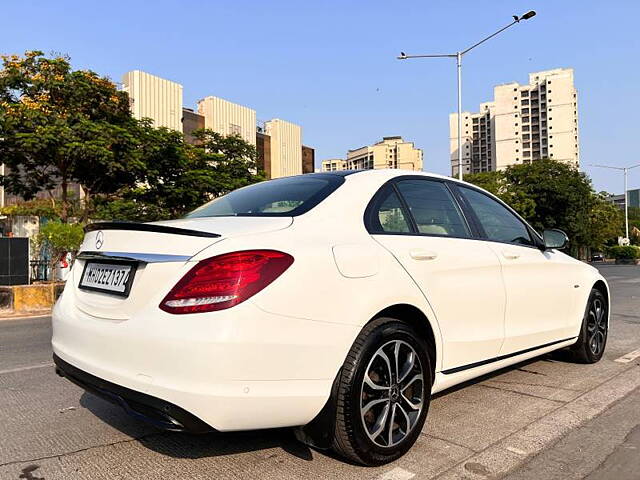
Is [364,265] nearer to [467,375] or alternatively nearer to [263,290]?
[263,290]

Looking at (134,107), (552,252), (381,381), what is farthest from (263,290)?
(134,107)

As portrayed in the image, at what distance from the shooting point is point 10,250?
37.2ft

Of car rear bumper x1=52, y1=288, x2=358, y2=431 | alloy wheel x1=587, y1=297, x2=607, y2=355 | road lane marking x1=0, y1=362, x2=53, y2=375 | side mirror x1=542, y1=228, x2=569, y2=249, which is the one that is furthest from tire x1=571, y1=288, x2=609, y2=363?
road lane marking x1=0, y1=362, x2=53, y2=375

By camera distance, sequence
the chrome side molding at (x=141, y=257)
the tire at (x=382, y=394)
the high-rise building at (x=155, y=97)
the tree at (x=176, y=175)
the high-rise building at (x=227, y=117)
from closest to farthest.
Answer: the chrome side molding at (x=141, y=257), the tire at (x=382, y=394), the tree at (x=176, y=175), the high-rise building at (x=155, y=97), the high-rise building at (x=227, y=117)

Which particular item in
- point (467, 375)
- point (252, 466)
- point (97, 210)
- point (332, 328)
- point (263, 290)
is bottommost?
point (252, 466)

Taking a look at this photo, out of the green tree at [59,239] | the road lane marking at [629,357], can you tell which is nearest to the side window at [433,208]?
the road lane marking at [629,357]

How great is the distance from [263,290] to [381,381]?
0.89 metres

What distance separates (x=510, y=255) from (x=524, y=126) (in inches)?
4076

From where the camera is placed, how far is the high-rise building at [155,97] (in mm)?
37500

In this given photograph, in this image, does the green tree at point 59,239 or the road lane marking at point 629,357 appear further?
the green tree at point 59,239

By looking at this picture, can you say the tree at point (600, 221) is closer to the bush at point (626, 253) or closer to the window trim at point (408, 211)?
the bush at point (626, 253)

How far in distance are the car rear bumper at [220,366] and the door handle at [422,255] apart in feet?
2.19

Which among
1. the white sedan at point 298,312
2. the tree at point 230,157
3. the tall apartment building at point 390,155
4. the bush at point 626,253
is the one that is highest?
the tall apartment building at point 390,155

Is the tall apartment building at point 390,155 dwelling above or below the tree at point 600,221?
above
